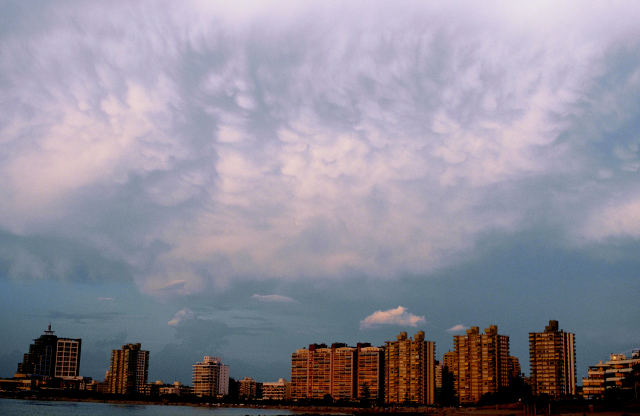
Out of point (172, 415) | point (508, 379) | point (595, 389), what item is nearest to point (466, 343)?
point (508, 379)

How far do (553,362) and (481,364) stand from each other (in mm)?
24029

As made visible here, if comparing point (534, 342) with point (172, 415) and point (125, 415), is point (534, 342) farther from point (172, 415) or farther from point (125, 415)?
point (125, 415)

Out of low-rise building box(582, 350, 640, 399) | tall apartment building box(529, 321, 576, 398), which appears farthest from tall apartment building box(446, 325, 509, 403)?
low-rise building box(582, 350, 640, 399)

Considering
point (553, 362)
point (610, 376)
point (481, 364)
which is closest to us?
point (610, 376)

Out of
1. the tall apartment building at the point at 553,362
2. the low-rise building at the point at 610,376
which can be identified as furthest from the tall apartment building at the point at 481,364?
the low-rise building at the point at 610,376

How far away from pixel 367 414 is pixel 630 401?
246 feet

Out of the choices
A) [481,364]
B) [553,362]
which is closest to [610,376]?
[553,362]

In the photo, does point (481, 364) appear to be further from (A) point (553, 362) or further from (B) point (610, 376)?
(B) point (610, 376)

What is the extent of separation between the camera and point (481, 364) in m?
186

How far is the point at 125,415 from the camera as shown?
169875 millimetres

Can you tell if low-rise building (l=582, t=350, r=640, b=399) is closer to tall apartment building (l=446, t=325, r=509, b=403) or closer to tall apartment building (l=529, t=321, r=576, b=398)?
tall apartment building (l=529, t=321, r=576, b=398)

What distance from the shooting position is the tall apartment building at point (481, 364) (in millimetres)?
183625

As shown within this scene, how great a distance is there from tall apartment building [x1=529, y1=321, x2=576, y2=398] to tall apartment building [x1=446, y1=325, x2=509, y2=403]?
14.7 metres

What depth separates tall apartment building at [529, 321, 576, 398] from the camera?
16562cm
